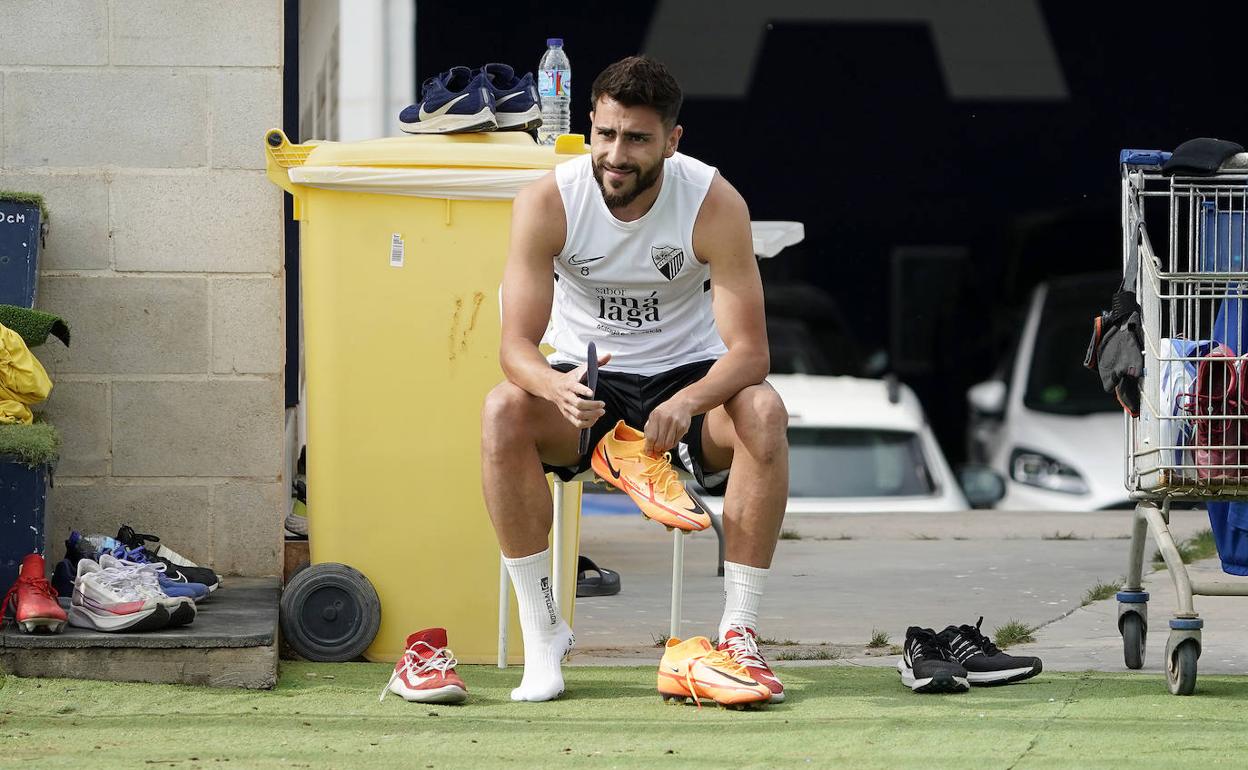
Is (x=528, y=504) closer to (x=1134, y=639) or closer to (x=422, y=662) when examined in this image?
(x=422, y=662)

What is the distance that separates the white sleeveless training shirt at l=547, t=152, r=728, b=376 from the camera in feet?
13.0

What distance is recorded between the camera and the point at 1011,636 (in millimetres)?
4762

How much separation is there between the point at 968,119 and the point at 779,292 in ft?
7.10

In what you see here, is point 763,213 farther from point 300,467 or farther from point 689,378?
point 689,378

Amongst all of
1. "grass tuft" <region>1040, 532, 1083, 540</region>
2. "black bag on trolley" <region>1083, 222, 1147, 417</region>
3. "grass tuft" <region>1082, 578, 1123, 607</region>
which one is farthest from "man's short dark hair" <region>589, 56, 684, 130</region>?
"grass tuft" <region>1040, 532, 1083, 540</region>

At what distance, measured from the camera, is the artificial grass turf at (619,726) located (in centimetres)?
322

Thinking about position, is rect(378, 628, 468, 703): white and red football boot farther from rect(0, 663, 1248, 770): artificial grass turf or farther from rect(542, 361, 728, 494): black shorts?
rect(542, 361, 728, 494): black shorts

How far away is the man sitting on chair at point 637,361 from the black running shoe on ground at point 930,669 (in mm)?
356

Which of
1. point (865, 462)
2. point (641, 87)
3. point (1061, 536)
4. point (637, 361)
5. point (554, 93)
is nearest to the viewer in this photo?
point (641, 87)

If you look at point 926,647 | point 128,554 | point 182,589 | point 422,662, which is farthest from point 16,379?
point 926,647

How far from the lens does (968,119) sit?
14.8m

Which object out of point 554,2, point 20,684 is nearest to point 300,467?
point 20,684

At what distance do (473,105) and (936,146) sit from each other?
35.9 ft

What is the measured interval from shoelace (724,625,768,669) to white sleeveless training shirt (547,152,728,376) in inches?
25.1
